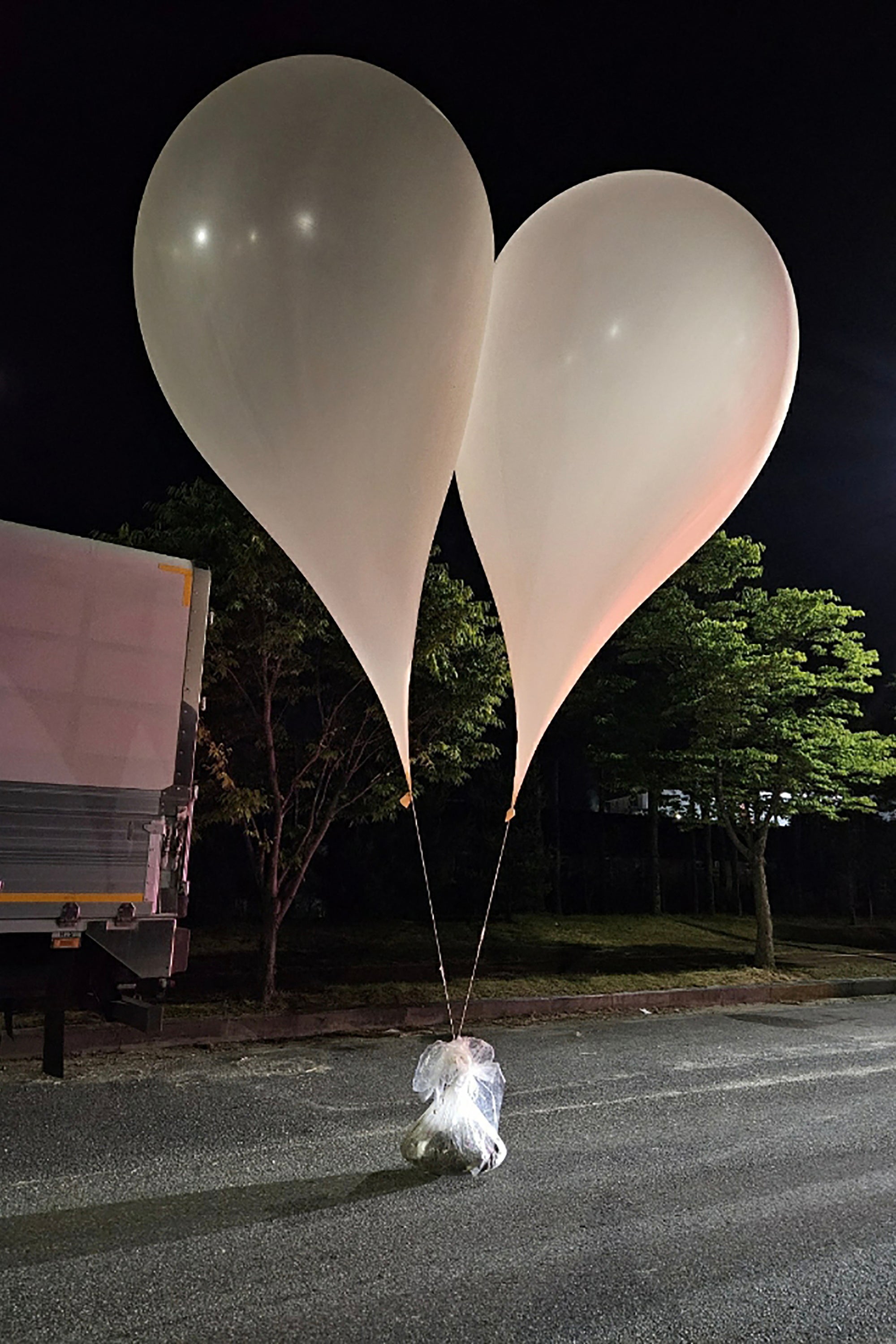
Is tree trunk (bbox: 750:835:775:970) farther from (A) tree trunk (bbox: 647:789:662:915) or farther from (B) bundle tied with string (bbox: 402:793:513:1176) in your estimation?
(B) bundle tied with string (bbox: 402:793:513:1176)

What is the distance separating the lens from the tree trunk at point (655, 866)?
21656 millimetres

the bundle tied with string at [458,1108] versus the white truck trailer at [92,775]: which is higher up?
the white truck trailer at [92,775]

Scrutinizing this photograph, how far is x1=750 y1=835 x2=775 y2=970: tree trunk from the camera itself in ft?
48.6

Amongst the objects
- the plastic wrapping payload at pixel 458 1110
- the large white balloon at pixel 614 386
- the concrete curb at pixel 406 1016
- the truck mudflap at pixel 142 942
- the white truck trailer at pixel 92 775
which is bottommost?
the concrete curb at pixel 406 1016

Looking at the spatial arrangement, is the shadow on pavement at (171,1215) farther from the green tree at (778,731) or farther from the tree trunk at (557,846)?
the tree trunk at (557,846)

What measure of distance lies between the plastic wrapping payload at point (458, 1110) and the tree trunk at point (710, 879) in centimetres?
2034

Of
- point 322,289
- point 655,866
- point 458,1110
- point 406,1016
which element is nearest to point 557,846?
point 655,866

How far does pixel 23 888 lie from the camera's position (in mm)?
5621

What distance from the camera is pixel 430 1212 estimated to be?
4.12 metres

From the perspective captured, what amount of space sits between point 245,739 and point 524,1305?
8.40m

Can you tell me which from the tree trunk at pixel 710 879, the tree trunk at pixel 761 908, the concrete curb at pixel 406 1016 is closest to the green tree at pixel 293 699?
the concrete curb at pixel 406 1016

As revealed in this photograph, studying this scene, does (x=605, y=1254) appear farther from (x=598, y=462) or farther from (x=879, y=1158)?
(x=598, y=462)

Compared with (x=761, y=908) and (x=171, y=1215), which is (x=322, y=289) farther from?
(x=761, y=908)

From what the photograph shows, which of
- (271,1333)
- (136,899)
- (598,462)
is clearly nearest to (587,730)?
(136,899)
